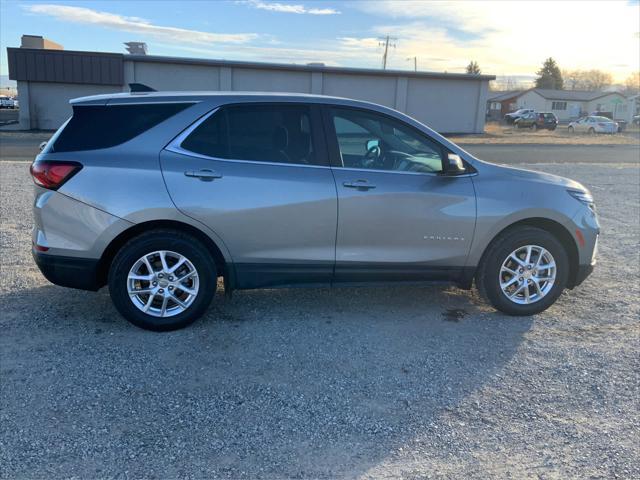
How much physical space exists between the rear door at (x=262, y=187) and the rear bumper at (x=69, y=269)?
84cm

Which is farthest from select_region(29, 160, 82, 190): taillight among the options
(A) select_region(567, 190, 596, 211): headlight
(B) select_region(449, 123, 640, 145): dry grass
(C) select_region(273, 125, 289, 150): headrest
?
(B) select_region(449, 123, 640, 145): dry grass

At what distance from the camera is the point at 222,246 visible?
4.53m

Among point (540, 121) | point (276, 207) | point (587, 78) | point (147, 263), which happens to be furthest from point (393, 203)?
point (587, 78)

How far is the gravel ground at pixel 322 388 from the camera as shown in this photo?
9.81 feet

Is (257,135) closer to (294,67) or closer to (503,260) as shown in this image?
(503,260)

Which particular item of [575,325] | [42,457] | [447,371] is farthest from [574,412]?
[42,457]

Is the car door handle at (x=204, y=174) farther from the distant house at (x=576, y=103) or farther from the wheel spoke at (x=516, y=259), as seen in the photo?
the distant house at (x=576, y=103)

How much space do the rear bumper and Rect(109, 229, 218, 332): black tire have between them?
16 cm

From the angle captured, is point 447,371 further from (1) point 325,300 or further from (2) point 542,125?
(2) point 542,125

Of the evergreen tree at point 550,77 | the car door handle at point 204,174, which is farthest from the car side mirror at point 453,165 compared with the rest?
the evergreen tree at point 550,77

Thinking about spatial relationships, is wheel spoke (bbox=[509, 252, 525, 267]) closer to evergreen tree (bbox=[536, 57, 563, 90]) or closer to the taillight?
the taillight

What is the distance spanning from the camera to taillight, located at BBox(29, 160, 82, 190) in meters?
4.28

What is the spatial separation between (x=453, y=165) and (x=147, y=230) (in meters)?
2.52

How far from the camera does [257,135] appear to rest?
182 inches
